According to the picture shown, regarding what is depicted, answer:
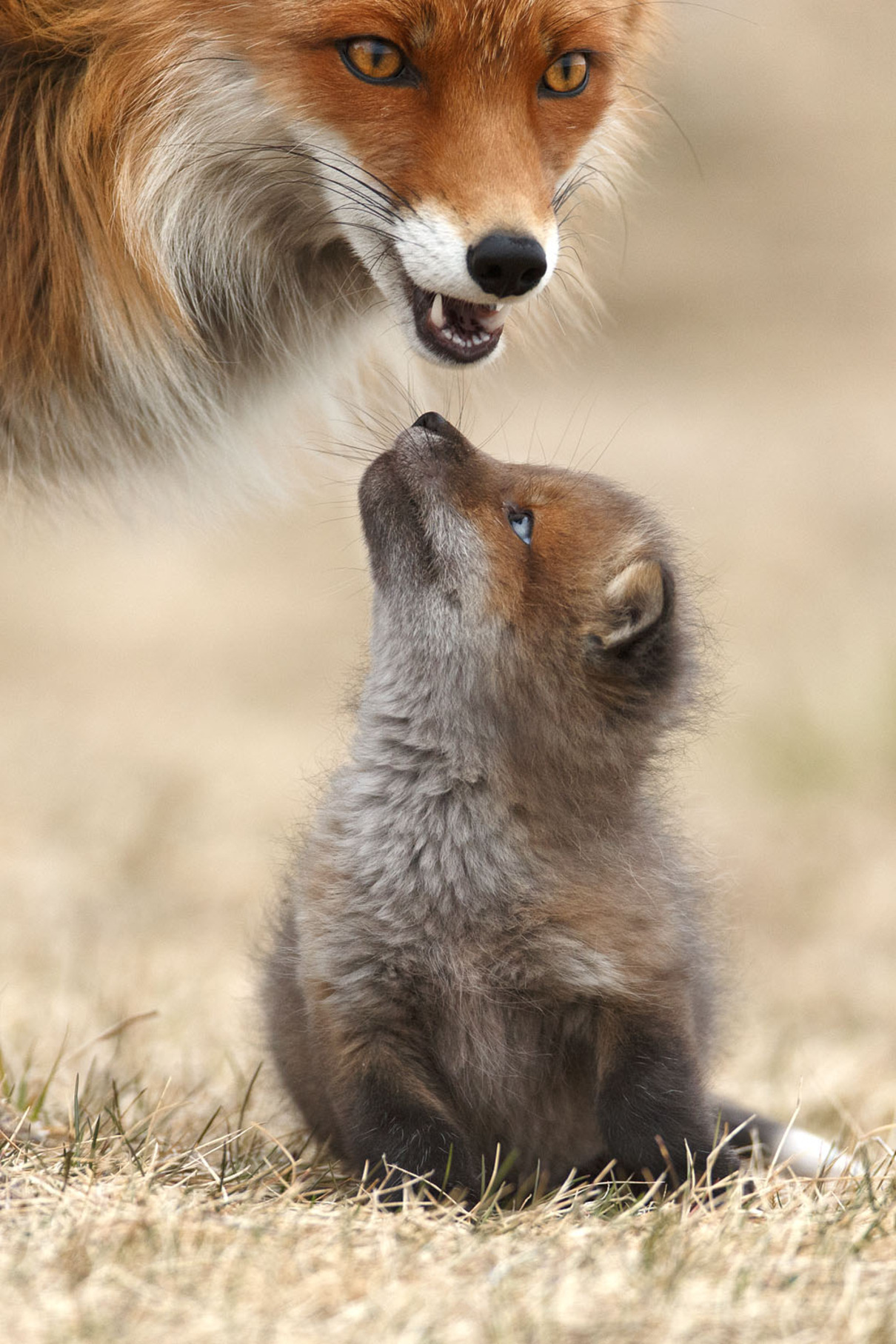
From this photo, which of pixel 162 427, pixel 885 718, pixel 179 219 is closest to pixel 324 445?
pixel 162 427

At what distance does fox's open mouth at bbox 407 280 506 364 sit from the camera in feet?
12.3

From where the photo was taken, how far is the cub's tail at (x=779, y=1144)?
3916mm

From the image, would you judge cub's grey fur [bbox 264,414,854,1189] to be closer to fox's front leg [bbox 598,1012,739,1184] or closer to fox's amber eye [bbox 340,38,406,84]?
fox's front leg [bbox 598,1012,739,1184]

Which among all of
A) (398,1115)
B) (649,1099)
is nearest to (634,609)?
(649,1099)

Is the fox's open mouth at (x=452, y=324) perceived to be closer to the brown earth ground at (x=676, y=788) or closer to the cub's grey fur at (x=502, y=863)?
the cub's grey fur at (x=502, y=863)

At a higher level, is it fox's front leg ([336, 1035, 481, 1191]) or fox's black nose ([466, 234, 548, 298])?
fox's black nose ([466, 234, 548, 298])

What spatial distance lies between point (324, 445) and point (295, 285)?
745 millimetres

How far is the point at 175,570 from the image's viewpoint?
14633 millimetres

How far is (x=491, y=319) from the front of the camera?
12.4ft

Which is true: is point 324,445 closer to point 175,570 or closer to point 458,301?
point 458,301

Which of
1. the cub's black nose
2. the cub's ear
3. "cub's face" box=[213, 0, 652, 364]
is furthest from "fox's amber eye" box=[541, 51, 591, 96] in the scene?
the cub's ear

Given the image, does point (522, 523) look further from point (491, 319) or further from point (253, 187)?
point (253, 187)

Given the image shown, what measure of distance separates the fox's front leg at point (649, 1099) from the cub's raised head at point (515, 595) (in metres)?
0.67

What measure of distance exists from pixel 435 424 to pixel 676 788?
112cm
